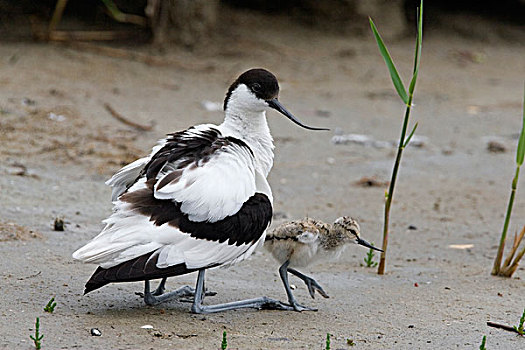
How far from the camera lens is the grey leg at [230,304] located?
152 inches

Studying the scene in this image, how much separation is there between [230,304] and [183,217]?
20.9 inches

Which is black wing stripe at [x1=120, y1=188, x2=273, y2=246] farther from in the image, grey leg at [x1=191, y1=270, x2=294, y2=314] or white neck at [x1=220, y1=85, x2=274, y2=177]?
white neck at [x1=220, y1=85, x2=274, y2=177]

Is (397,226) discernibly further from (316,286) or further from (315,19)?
(315,19)

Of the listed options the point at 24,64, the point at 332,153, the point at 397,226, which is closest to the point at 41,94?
the point at 24,64

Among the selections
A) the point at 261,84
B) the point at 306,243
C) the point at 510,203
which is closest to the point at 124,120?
the point at 261,84

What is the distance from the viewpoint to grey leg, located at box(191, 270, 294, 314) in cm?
387

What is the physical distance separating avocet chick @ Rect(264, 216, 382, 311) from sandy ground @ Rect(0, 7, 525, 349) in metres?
0.18

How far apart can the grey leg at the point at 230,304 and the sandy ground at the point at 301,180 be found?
0.04m

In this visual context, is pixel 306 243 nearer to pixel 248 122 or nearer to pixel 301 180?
pixel 248 122

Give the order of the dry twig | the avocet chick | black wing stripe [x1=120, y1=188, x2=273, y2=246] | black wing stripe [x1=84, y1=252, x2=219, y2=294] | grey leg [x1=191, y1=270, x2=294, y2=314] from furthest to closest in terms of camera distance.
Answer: the dry twig, the avocet chick, grey leg [x1=191, y1=270, x2=294, y2=314], black wing stripe [x1=120, y1=188, x2=273, y2=246], black wing stripe [x1=84, y1=252, x2=219, y2=294]

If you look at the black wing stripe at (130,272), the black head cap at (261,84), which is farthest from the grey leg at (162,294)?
the black head cap at (261,84)

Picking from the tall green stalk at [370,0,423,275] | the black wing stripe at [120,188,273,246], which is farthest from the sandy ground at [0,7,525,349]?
the tall green stalk at [370,0,423,275]

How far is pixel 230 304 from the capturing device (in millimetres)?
3986

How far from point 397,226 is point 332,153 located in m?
1.88
